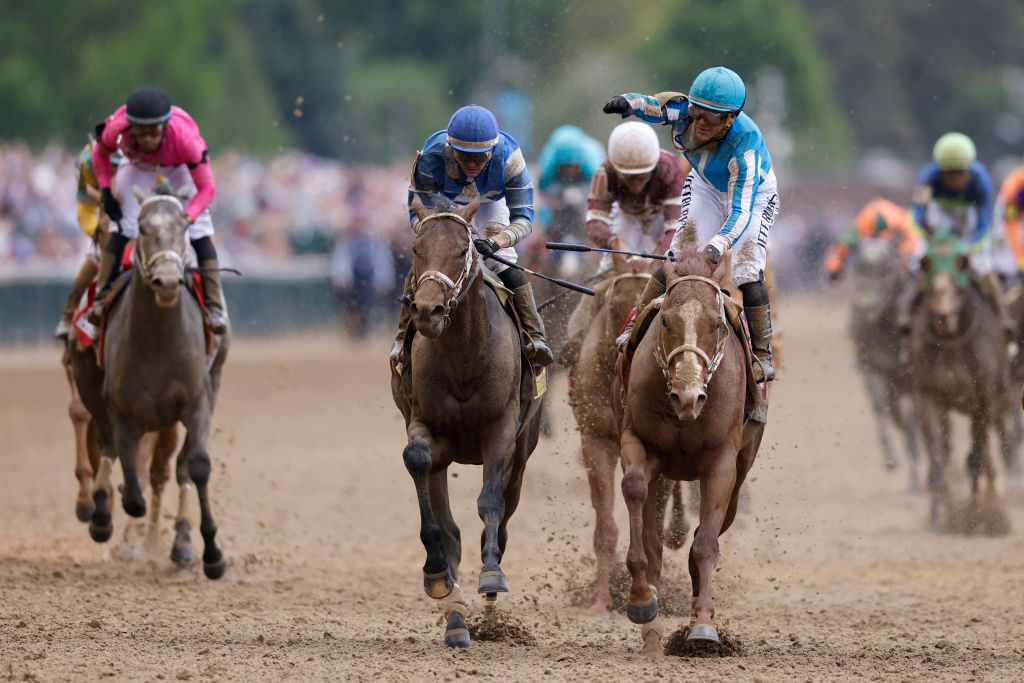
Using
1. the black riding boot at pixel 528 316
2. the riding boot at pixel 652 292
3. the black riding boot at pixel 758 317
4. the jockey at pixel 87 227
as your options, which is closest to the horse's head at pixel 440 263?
the black riding boot at pixel 528 316

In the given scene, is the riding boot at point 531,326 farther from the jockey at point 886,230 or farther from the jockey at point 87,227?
the jockey at point 886,230

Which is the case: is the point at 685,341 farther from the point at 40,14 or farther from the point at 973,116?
the point at 973,116

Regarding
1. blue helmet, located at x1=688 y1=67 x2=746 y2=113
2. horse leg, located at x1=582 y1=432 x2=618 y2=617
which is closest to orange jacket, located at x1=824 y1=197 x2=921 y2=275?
horse leg, located at x1=582 y1=432 x2=618 y2=617

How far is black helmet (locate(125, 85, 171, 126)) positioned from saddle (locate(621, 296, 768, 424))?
352 centimetres

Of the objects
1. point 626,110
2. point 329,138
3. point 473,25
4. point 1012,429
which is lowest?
point 1012,429

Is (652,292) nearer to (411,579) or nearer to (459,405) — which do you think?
(459,405)

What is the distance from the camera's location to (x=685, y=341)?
27.3 ft

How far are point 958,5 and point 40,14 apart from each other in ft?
116

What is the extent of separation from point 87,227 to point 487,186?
4.24m

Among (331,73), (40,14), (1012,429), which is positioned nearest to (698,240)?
(1012,429)

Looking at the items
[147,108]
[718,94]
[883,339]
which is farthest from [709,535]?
[883,339]

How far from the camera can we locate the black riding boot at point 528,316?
921 centimetres

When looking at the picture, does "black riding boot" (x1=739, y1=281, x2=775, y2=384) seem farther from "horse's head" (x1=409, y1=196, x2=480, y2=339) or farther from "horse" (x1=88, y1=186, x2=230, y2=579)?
"horse" (x1=88, y1=186, x2=230, y2=579)

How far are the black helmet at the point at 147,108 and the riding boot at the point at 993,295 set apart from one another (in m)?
6.54
